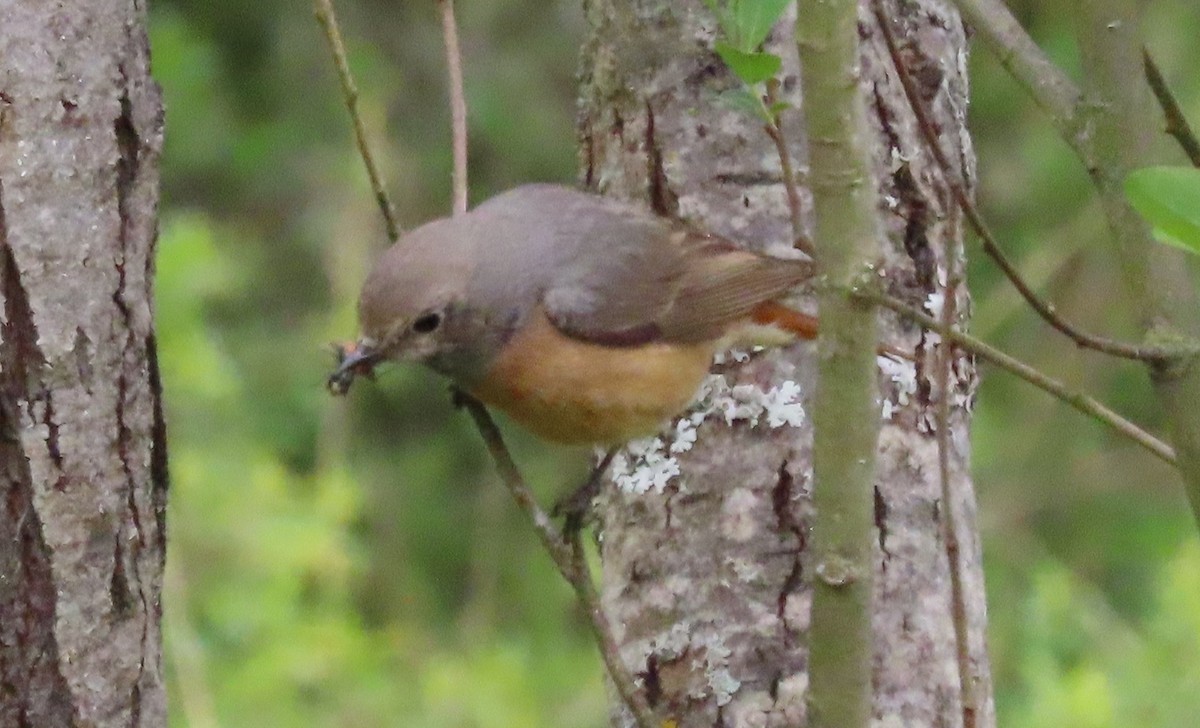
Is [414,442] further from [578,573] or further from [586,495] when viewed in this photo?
[578,573]

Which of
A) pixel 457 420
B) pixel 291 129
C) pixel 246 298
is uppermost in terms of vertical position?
pixel 291 129

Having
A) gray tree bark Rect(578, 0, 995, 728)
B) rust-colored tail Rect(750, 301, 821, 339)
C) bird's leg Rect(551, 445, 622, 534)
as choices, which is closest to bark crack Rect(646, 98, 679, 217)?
gray tree bark Rect(578, 0, 995, 728)

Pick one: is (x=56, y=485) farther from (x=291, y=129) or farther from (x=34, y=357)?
(x=291, y=129)

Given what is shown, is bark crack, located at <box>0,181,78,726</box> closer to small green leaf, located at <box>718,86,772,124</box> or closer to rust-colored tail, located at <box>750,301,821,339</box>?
small green leaf, located at <box>718,86,772,124</box>

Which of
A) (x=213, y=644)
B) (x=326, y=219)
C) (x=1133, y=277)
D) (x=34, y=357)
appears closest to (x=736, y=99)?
(x=1133, y=277)

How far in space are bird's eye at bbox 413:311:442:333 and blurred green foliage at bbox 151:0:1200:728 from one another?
4.69 ft

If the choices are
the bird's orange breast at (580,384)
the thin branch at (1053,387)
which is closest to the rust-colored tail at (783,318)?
the bird's orange breast at (580,384)

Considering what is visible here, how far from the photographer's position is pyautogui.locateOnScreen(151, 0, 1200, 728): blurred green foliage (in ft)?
14.6

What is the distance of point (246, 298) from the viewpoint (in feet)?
21.5

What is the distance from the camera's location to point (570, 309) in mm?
3275

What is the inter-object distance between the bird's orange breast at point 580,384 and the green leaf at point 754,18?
3.37 feet

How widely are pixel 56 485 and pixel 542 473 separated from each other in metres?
3.96

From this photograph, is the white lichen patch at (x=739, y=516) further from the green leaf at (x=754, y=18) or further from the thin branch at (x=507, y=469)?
the green leaf at (x=754, y=18)

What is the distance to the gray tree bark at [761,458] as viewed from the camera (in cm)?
263
